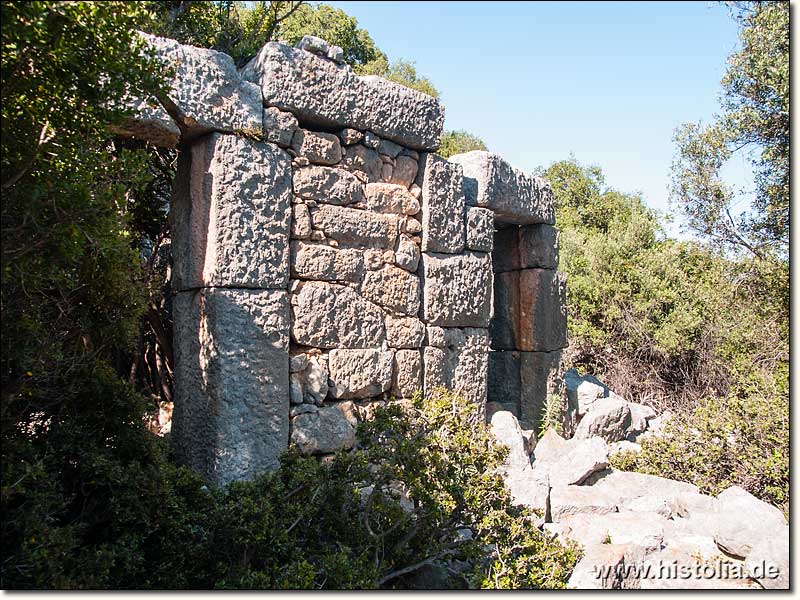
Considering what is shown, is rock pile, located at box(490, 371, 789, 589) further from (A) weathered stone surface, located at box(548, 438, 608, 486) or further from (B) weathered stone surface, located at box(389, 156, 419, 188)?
(B) weathered stone surface, located at box(389, 156, 419, 188)

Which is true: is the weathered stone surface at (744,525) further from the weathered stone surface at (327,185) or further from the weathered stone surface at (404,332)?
the weathered stone surface at (327,185)

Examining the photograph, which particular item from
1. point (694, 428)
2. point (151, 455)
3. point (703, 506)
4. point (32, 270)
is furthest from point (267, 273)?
point (694, 428)

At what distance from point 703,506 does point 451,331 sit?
2320 millimetres

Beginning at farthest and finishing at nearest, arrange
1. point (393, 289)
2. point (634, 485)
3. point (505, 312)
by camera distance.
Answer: point (505, 312), point (634, 485), point (393, 289)

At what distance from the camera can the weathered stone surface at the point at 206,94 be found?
3867 millimetres

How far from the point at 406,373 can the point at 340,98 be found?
83.8 inches

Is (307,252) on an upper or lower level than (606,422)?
upper

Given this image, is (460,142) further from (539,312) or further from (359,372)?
(359,372)

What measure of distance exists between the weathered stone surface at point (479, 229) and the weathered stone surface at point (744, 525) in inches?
110

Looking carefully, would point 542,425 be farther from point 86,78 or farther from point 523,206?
point 86,78

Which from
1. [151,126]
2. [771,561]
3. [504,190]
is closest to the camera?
[771,561]

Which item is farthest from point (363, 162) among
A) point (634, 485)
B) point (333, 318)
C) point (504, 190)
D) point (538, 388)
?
point (634, 485)

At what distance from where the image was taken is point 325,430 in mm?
4426

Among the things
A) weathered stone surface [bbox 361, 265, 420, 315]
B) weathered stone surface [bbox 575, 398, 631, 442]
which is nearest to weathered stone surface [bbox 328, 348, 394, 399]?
weathered stone surface [bbox 361, 265, 420, 315]
